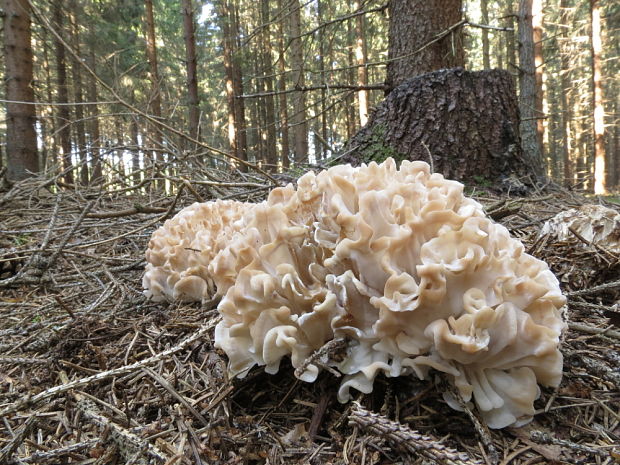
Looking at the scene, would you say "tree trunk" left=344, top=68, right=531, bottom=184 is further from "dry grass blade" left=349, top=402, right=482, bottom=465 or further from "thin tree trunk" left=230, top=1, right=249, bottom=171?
"thin tree trunk" left=230, top=1, right=249, bottom=171

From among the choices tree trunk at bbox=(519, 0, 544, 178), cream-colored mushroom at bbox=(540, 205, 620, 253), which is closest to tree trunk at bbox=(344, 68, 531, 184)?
cream-colored mushroom at bbox=(540, 205, 620, 253)

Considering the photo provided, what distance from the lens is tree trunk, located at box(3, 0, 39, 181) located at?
6.88 m

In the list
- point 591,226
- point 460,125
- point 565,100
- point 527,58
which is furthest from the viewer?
point 565,100

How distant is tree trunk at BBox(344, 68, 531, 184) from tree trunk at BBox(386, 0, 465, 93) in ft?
2.54

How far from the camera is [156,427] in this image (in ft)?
5.24

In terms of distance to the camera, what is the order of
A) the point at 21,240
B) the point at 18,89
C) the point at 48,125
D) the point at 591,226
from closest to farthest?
the point at 591,226, the point at 21,240, the point at 18,89, the point at 48,125

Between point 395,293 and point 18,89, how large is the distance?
8.00 metres

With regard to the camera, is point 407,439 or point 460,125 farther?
point 460,125

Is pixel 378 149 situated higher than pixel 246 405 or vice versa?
pixel 378 149

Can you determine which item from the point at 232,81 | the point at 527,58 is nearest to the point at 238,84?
the point at 232,81

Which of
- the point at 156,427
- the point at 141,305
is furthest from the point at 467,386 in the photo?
the point at 141,305

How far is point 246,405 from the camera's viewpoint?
1749 millimetres

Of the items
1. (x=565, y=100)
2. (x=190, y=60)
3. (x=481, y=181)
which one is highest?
(x=565, y=100)

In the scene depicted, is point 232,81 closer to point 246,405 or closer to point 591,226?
point 591,226
